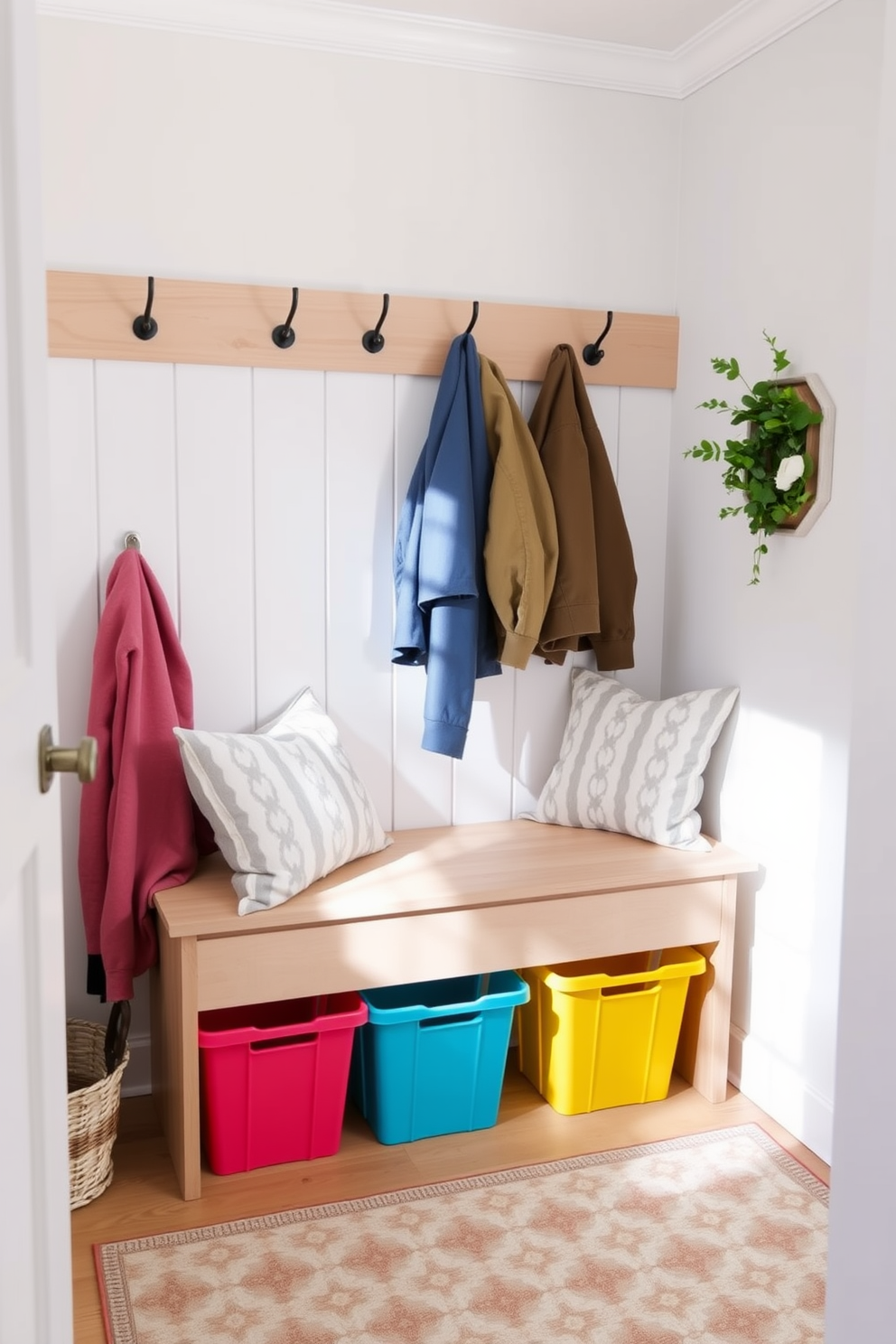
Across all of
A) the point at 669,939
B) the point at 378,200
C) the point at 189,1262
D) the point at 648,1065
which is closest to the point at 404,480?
the point at 378,200

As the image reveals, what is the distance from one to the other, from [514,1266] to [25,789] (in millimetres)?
1507

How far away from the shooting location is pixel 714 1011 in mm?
2740

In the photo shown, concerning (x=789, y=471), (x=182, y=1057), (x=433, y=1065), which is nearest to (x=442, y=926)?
(x=433, y=1065)

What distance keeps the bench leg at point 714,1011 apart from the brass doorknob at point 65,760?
6.08ft

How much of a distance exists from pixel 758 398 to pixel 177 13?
1.45m

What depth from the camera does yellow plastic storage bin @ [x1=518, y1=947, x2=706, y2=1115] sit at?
2643 millimetres

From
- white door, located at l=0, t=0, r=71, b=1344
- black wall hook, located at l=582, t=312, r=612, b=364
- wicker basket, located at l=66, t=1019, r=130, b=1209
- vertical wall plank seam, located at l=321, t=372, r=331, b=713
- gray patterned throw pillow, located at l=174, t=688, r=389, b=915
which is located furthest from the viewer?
black wall hook, located at l=582, t=312, r=612, b=364

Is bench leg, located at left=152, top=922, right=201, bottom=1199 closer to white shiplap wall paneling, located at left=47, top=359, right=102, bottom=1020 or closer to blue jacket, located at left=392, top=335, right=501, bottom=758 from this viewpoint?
white shiplap wall paneling, located at left=47, top=359, right=102, bottom=1020

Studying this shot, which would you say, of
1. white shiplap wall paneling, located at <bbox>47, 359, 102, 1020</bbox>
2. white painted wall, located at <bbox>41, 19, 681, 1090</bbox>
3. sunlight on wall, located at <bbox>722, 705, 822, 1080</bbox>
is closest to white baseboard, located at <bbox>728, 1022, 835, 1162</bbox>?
sunlight on wall, located at <bbox>722, 705, 822, 1080</bbox>

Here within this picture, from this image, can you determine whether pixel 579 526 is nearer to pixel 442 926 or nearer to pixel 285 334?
pixel 285 334

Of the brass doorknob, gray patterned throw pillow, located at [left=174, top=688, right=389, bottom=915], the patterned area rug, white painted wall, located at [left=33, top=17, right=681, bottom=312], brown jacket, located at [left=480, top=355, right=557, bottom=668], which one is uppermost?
white painted wall, located at [left=33, top=17, right=681, bottom=312]

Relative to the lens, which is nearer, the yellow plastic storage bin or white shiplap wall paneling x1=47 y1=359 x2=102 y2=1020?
white shiplap wall paneling x1=47 y1=359 x2=102 y2=1020

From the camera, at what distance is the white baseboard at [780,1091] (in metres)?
2.52

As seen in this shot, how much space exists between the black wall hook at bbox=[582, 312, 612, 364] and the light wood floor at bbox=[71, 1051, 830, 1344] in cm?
173
